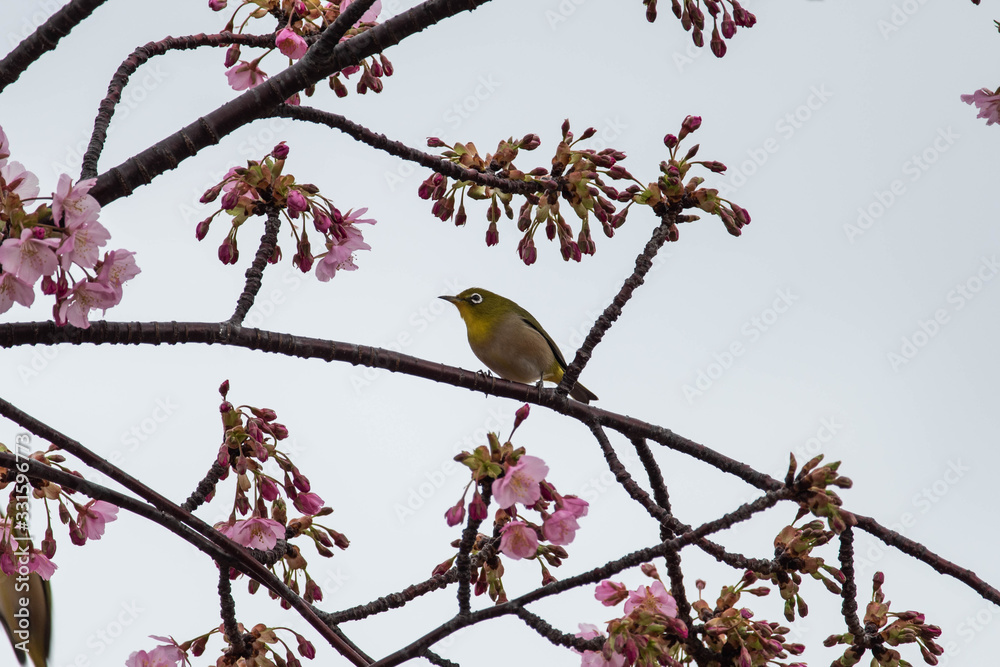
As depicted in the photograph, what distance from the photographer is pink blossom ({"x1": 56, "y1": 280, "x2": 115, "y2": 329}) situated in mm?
2902

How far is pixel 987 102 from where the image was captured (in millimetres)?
4488

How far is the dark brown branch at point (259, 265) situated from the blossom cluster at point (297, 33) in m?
0.60

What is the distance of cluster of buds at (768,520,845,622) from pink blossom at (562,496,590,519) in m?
0.81

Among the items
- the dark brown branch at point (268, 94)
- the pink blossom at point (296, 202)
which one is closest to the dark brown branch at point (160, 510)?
the dark brown branch at point (268, 94)

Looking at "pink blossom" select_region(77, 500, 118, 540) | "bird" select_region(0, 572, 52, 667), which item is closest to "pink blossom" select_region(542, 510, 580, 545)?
"bird" select_region(0, 572, 52, 667)

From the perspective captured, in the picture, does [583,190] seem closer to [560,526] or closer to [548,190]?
[548,190]

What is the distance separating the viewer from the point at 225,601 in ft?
11.2

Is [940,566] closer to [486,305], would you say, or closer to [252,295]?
[252,295]

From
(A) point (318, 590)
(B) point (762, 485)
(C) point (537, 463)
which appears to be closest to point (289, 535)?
(A) point (318, 590)

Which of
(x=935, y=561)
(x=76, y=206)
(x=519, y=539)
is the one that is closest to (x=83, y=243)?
(x=76, y=206)

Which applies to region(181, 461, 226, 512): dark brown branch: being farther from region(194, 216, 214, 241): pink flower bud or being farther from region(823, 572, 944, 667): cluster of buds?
region(823, 572, 944, 667): cluster of buds

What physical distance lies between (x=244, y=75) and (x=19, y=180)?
1.85 metres

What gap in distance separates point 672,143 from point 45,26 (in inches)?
100

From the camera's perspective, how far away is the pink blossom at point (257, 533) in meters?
3.62
